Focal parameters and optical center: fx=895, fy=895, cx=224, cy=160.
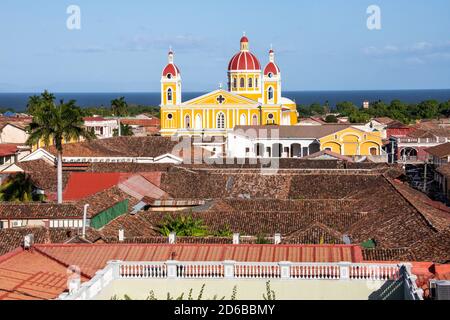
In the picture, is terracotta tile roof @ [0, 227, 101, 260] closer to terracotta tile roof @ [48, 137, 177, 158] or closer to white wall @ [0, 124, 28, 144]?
terracotta tile roof @ [48, 137, 177, 158]

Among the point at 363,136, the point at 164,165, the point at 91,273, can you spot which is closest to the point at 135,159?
the point at 164,165

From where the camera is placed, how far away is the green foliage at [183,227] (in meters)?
28.0

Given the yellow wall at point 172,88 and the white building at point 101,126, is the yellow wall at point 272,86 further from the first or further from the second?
the white building at point 101,126

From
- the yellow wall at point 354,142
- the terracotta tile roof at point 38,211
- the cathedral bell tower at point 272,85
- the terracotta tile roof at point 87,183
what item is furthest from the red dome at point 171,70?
the terracotta tile roof at point 38,211

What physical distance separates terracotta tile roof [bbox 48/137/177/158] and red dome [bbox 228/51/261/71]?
1367 cm

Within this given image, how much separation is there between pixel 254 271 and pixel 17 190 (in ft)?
81.9

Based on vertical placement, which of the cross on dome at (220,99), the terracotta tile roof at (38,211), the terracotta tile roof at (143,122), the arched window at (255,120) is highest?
the cross on dome at (220,99)

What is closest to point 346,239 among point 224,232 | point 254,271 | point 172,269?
point 224,232

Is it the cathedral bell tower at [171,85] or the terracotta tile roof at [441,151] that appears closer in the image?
the terracotta tile roof at [441,151]

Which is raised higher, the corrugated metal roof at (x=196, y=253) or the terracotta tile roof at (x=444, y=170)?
the corrugated metal roof at (x=196, y=253)

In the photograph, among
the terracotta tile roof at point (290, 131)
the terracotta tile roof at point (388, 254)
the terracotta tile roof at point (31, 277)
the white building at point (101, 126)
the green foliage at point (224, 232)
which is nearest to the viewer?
the terracotta tile roof at point (31, 277)

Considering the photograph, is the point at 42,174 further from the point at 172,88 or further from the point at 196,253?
the point at 172,88

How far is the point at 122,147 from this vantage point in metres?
62.0

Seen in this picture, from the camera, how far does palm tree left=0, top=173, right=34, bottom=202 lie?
1528 inches
